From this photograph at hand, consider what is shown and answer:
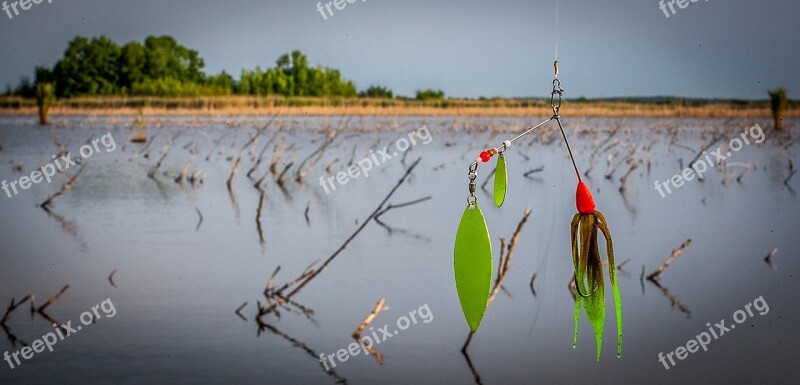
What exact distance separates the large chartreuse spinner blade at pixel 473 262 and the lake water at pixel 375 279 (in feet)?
13.5

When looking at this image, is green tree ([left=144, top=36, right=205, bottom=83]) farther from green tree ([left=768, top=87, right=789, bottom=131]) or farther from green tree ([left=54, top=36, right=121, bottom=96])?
green tree ([left=768, top=87, right=789, bottom=131])

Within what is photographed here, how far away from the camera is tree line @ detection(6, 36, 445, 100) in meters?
67.2

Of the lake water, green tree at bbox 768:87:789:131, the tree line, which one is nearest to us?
the lake water

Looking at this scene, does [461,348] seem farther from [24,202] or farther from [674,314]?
[24,202]

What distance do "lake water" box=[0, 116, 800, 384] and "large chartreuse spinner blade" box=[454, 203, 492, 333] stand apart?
411 cm

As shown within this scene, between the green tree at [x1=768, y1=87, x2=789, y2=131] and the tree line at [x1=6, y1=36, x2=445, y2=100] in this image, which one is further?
the tree line at [x1=6, y1=36, x2=445, y2=100]

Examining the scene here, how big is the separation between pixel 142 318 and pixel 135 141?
69.6ft

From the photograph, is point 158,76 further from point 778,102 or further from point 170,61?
point 778,102

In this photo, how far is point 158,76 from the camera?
73.6m

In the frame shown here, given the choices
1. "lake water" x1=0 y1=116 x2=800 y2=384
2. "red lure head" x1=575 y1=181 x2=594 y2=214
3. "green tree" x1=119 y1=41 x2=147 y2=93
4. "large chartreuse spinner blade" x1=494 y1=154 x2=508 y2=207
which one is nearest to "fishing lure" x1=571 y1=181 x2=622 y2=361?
"red lure head" x1=575 y1=181 x2=594 y2=214

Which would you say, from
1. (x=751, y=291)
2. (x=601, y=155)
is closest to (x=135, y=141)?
(x=601, y=155)

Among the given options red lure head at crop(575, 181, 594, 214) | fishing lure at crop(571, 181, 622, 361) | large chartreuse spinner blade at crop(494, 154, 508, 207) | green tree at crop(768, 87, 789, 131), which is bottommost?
green tree at crop(768, 87, 789, 131)

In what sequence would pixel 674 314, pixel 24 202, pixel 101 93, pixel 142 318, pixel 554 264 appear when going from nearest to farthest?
pixel 142 318, pixel 674 314, pixel 554 264, pixel 24 202, pixel 101 93

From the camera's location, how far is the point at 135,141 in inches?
1148
